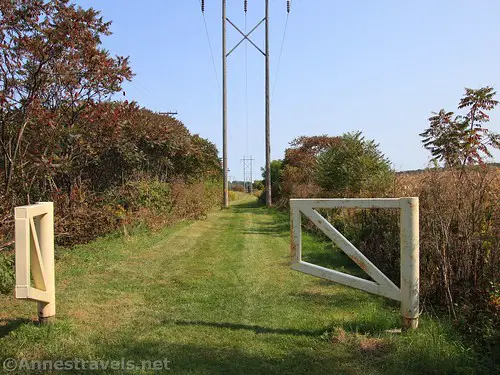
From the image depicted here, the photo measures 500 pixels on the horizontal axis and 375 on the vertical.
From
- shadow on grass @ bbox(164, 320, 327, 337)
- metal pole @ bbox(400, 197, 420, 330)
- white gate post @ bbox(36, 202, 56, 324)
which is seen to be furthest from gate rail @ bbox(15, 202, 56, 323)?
metal pole @ bbox(400, 197, 420, 330)

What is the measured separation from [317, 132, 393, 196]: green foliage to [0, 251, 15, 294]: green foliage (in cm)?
896

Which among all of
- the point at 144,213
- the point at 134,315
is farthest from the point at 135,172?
the point at 134,315

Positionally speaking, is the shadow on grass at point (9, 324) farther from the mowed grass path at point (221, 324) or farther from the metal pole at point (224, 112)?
the metal pole at point (224, 112)

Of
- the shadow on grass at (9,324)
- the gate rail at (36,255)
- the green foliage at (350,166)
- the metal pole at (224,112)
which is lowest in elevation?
the shadow on grass at (9,324)

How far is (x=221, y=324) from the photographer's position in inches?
181

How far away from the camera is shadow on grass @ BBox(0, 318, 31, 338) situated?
4051mm

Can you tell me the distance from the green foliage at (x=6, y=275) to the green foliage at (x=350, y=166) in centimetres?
896

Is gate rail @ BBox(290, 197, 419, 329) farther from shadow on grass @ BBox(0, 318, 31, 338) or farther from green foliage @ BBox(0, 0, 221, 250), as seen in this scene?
green foliage @ BBox(0, 0, 221, 250)

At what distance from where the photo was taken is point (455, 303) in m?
4.79

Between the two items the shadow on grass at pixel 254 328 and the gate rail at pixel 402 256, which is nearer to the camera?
the gate rail at pixel 402 256

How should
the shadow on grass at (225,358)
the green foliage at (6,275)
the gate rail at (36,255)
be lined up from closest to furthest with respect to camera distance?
the shadow on grass at (225,358) < the gate rail at (36,255) < the green foliage at (6,275)

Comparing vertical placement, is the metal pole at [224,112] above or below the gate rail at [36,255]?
above

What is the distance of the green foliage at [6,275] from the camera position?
5281 mm

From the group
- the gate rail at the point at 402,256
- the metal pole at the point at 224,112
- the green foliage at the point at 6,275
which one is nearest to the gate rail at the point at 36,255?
the green foliage at the point at 6,275
